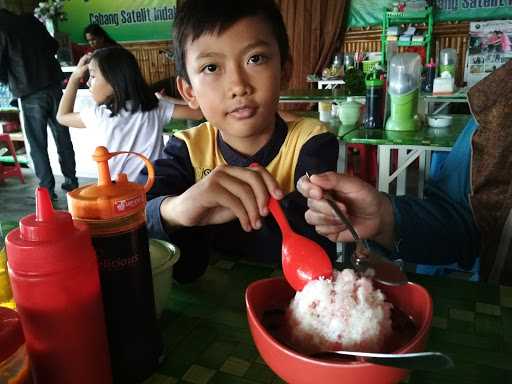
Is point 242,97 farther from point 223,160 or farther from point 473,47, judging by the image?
point 473,47

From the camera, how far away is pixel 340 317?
53 centimetres

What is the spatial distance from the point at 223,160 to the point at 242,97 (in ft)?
0.82

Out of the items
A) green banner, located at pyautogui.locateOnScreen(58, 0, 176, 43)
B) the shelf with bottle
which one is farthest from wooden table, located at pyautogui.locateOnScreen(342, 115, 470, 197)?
green banner, located at pyautogui.locateOnScreen(58, 0, 176, 43)

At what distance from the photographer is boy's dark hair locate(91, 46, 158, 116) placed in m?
2.46

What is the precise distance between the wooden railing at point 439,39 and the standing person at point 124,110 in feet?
11.9

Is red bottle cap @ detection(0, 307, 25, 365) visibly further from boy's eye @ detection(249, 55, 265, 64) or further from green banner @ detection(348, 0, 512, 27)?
green banner @ detection(348, 0, 512, 27)

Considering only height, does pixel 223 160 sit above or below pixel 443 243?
above

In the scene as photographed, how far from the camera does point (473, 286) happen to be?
0.77 metres

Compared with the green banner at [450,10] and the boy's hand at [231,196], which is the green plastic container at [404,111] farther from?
the green banner at [450,10]

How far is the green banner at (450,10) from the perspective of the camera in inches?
197

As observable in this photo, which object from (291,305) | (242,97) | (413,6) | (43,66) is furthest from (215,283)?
(413,6)

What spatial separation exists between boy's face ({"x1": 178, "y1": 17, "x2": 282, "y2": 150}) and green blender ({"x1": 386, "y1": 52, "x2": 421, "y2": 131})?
1.39 metres

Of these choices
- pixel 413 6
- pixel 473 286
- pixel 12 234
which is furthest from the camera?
pixel 413 6

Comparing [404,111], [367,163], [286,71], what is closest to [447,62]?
[367,163]
